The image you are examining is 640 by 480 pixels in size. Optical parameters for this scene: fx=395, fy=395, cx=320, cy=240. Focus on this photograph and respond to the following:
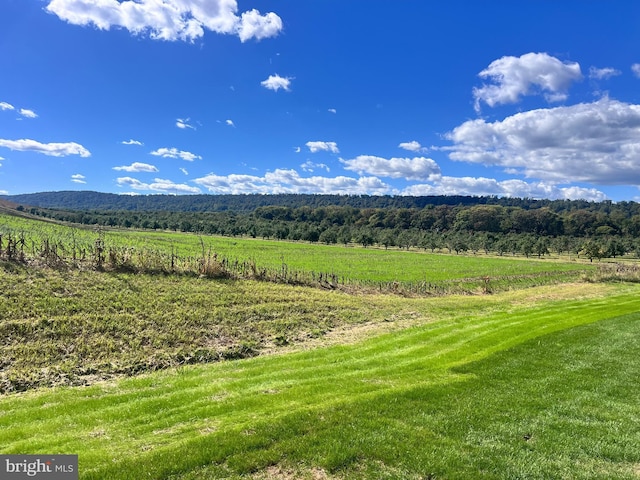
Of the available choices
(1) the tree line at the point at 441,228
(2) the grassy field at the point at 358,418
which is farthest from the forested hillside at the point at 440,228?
(2) the grassy field at the point at 358,418

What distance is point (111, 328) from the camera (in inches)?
474

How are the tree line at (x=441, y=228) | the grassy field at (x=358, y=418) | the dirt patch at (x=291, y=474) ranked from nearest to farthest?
1. the dirt patch at (x=291, y=474)
2. the grassy field at (x=358, y=418)
3. the tree line at (x=441, y=228)

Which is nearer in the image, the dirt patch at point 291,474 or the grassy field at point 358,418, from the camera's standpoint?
the dirt patch at point 291,474

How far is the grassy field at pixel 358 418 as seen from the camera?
538cm

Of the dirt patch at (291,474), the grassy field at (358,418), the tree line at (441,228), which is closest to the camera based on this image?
the dirt patch at (291,474)

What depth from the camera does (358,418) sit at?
265 inches

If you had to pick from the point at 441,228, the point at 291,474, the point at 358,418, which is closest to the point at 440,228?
the point at 441,228

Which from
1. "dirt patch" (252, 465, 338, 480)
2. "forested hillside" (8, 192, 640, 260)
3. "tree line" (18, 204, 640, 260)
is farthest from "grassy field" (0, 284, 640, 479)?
"tree line" (18, 204, 640, 260)

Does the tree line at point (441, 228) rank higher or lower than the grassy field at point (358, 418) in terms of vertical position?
higher

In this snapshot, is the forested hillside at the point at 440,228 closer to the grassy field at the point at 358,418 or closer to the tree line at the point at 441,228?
the tree line at the point at 441,228

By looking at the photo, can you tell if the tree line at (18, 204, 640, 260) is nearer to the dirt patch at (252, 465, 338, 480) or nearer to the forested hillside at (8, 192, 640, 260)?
the forested hillside at (8, 192, 640, 260)

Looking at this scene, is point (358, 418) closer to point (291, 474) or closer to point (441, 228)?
point (291, 474)

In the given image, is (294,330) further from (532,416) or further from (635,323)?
(635,323)

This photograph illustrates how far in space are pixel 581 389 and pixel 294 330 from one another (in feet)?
31.7
